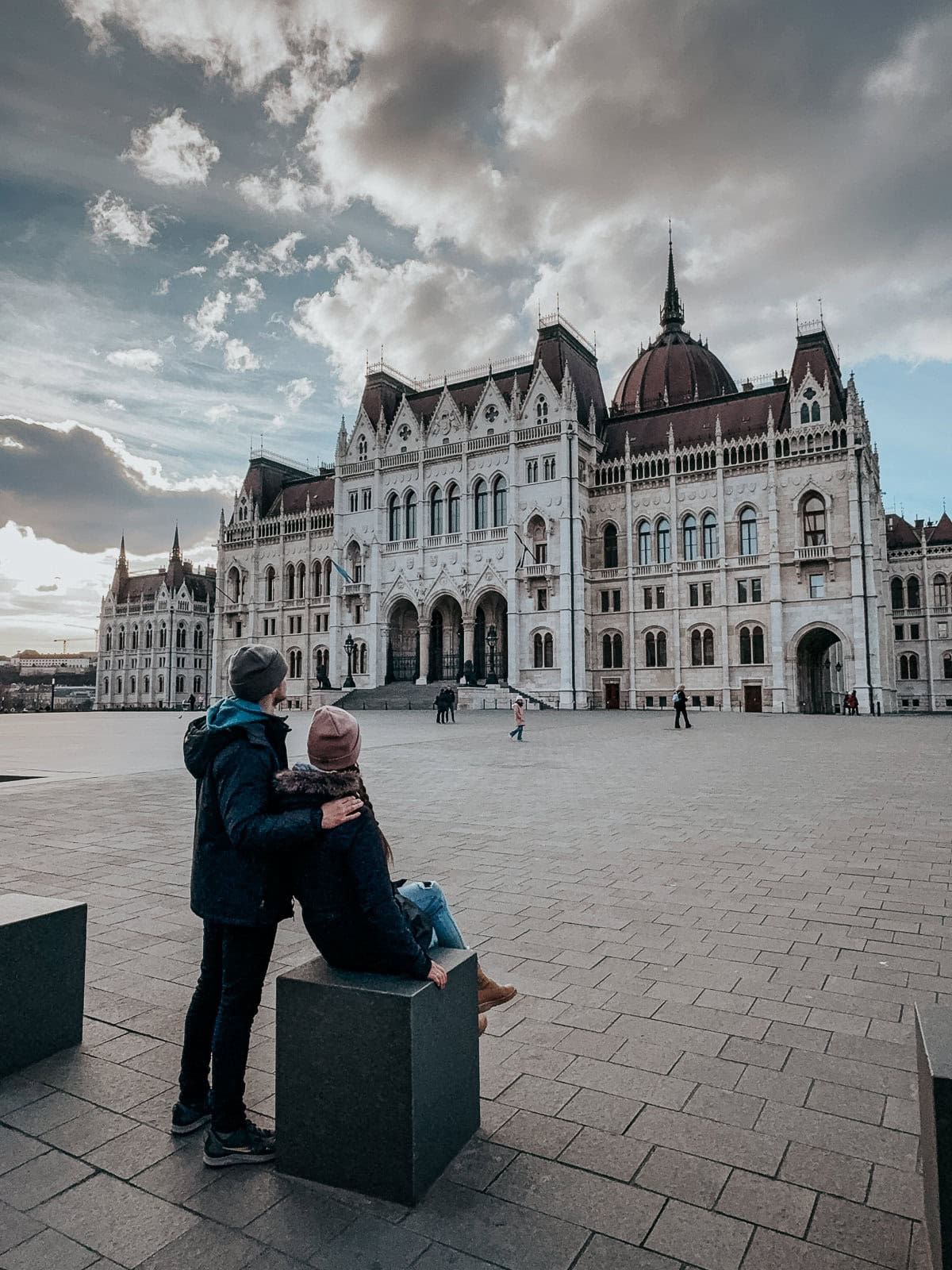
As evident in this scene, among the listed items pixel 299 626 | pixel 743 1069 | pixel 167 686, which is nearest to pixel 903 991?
pixel 743 1069

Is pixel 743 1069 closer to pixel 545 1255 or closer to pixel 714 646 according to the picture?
pixel 545 1255

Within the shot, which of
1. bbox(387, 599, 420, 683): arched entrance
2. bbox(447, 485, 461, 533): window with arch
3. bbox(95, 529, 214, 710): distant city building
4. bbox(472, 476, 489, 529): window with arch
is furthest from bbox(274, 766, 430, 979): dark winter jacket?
bbox(95, 529, 214, 710): distant city building

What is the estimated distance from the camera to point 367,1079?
2807 mm

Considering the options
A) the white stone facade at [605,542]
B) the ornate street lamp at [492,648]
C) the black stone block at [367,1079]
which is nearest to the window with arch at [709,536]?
the white stone facade at [605,542]

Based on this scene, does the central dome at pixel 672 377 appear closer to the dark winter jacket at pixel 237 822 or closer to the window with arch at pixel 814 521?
the window with arch at pixel 814 521

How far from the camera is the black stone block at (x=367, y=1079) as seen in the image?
277 cm

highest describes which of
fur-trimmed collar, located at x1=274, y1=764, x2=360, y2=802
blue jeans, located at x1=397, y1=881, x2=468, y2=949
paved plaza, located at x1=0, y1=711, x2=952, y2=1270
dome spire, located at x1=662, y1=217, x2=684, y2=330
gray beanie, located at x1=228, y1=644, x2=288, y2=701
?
dome spire, located at x1=662, y1=217, x2=684, y2=330

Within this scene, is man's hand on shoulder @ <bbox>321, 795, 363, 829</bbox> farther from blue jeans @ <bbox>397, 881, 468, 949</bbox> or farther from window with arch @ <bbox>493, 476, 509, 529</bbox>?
window with arch @ <bbox>493, 476, 509, 529</bbox>

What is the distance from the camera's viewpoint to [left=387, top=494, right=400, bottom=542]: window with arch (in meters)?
59.5

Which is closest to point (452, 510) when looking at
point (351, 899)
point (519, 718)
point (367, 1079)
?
point (519, 718)

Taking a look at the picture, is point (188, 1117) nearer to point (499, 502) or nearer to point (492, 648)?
point (499, 502)

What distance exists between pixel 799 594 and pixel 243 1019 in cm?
4788

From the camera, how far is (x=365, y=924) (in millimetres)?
2871

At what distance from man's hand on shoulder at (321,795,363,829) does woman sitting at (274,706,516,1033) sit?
0.04m
